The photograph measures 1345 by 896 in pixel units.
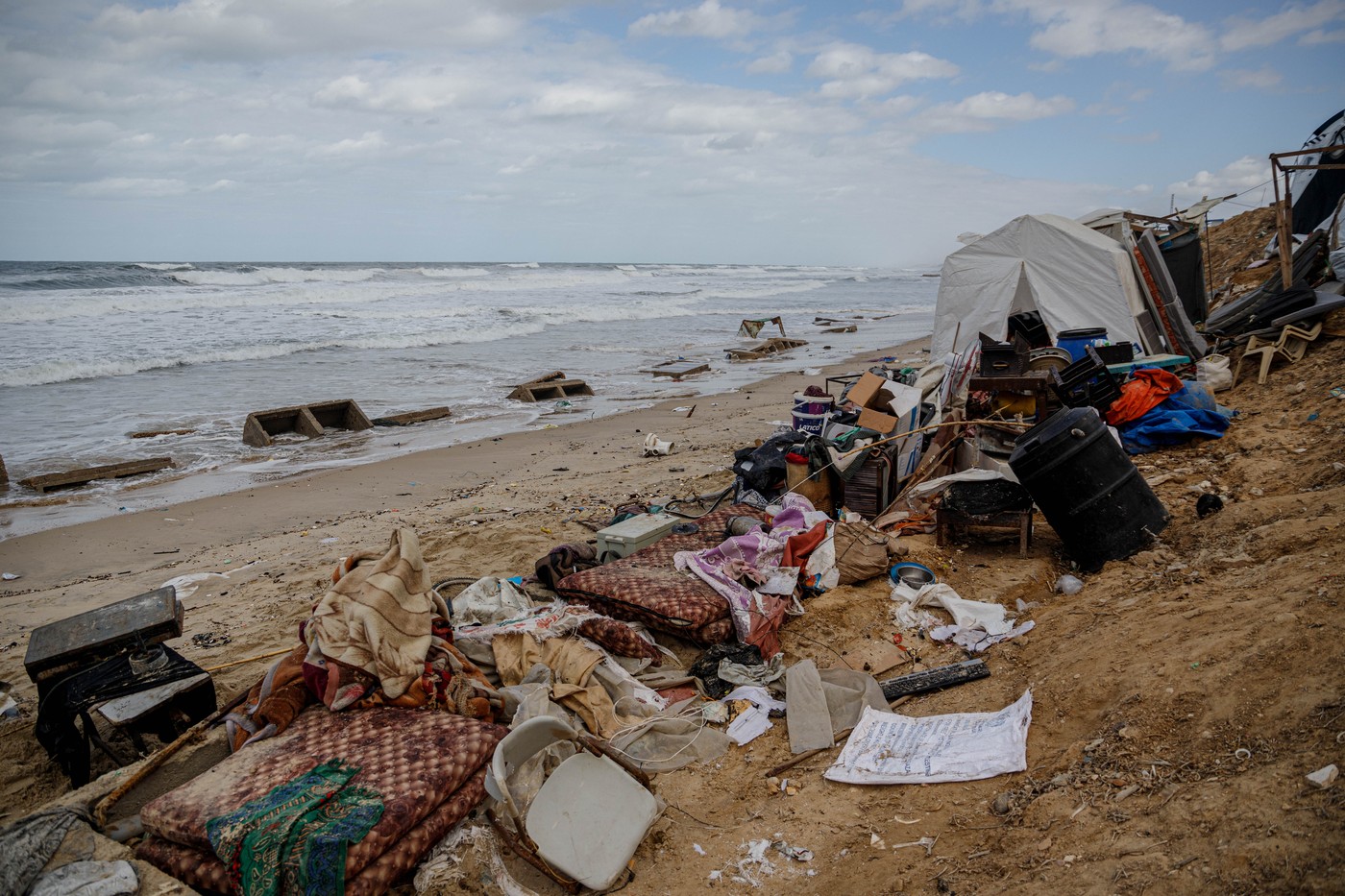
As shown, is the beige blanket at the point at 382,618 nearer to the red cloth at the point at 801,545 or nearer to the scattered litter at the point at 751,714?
the scattered litter at the point at 751,714

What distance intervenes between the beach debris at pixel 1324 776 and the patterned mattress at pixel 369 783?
266 cm

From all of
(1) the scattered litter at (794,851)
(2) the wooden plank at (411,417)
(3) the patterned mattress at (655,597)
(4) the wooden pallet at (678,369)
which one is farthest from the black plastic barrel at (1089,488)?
(4) the wooden pallet at (678,369)

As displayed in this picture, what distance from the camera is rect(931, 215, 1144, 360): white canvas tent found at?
30.6ft

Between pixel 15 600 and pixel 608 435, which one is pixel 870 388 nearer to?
pixel 608 435

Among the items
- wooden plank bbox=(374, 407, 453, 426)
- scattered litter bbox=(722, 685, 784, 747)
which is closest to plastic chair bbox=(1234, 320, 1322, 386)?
scattered litter bbox=(722, 685, 784, 747)

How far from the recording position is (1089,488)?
4.54 metres

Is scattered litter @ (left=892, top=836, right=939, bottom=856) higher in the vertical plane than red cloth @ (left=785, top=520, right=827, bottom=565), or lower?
lower

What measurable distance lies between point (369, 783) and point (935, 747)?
2213 millimetres

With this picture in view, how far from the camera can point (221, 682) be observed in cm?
432

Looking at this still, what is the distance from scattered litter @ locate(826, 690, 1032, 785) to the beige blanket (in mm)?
1878

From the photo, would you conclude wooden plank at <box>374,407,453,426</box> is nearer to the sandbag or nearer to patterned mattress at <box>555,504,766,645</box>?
patterned mattress at <box>555,504,766,645</box>

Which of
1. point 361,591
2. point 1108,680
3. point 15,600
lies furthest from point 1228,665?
point 15,600

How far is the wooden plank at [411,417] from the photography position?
484 inches

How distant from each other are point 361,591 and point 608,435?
7616 millimetres
